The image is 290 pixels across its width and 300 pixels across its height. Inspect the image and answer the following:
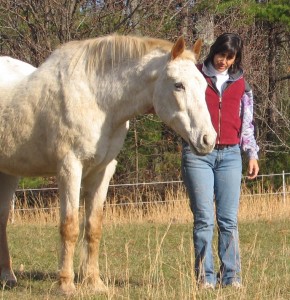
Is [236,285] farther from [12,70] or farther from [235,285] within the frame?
[12,70]

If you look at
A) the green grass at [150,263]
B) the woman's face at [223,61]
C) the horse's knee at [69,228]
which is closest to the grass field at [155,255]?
the green grass at [150,263]

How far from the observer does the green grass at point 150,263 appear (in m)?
5.68

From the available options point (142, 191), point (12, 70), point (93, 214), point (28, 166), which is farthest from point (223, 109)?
point (142, 191)

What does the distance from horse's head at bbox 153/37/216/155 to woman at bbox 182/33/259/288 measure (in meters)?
0.20

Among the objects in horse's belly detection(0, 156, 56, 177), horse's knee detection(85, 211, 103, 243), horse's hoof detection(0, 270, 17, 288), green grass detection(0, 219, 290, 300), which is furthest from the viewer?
horse's hoof detection(0, 270, 17, 288)

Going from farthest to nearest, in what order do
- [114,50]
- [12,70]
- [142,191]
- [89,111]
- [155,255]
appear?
[142,191]
[155,255]
[12,70]
[114,50]
[89,111]

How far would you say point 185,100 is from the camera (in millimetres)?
5871

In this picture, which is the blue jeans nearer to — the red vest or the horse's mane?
the red vest

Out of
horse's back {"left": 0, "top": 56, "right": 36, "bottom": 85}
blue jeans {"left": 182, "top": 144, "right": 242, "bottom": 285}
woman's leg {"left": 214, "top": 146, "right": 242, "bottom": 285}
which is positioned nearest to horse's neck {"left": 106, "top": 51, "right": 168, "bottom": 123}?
blue jeans {"left": 182, "top": 144, "right": 242, "bottom": 285}

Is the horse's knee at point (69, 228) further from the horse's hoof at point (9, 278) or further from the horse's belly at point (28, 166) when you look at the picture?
the horse's hoof at point (9, 278)

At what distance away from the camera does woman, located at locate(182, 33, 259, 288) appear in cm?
596

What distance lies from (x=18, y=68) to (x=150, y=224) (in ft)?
17.6

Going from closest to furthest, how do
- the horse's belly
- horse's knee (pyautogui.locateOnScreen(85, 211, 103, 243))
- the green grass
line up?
the green grass < the horse's belly < horse's knee (pyautogui.locateOnScreen(85, 211, 103, 243))

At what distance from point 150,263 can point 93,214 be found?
1.04 m
